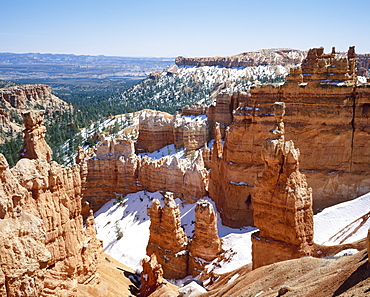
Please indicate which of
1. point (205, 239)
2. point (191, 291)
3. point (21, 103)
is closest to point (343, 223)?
point (205, 239)

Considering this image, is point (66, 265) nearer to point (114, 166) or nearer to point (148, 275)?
point (148, 275)

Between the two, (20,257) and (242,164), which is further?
(242,164)

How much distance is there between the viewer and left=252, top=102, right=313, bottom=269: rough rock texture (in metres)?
13.5

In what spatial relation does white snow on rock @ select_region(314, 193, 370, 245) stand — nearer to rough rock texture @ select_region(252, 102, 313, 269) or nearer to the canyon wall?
rough rock texture @ select_region(252, 102, 313, 269)

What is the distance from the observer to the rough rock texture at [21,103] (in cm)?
7700

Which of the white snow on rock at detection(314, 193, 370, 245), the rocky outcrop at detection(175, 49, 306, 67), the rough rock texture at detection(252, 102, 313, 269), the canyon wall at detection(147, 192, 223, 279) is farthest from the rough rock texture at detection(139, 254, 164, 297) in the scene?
the rocky outcrop at detection(175, 49, 306, 67)

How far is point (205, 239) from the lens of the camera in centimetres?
1953

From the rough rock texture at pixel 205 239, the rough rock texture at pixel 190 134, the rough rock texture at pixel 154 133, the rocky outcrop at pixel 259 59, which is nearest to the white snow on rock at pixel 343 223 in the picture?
the rough rock texture at pixel 205 239

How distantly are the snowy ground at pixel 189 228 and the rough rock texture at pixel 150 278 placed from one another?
2561 mm

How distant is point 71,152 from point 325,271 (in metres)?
50.1

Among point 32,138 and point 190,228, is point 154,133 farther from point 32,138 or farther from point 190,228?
point 32,138

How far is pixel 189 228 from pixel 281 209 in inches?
441

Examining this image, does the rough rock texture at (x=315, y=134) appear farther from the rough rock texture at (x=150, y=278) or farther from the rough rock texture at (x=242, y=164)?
the rough rock texture at (x=150, y=278)

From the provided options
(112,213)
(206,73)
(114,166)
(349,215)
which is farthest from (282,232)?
(206,73)
